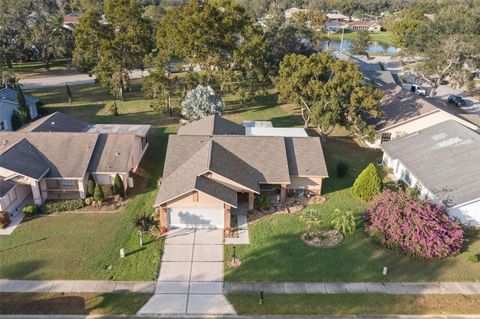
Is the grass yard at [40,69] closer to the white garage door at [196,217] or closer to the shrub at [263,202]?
the white garage door at [196,217]

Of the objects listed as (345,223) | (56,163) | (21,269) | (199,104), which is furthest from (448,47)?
(21,269)

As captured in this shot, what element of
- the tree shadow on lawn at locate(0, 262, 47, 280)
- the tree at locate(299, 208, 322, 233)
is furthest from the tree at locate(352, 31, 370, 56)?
the tree shadow on lawn at locate(0, 262, 47, 280)

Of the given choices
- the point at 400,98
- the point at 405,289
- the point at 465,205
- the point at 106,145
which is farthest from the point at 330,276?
the point at 400,98

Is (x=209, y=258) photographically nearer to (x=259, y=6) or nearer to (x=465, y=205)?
(x=465, y=205)

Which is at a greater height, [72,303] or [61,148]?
[61,148]

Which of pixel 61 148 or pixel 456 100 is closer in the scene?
pixel 61 148

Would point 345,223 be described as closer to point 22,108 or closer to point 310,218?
point 310,218

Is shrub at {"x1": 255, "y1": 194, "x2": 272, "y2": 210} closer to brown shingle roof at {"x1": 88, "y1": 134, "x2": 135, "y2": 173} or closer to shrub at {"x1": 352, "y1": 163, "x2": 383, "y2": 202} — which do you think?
shrub at {"x1": 352, "y1": 163, "x2": 383, "y2": 202}
